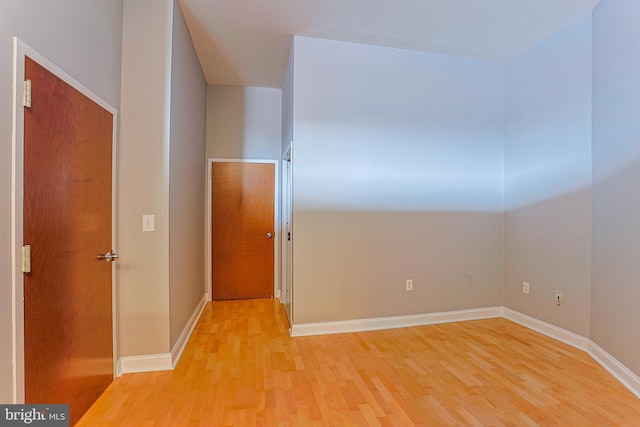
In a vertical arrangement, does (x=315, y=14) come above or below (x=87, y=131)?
above

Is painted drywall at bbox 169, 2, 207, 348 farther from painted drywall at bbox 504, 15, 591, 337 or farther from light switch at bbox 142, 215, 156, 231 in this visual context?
painted drywall at bbox 504, 15, 591, 337

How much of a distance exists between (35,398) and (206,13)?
285cm

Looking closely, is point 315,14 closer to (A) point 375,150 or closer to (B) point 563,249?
(A) point 375,150

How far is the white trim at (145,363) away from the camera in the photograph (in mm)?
2225

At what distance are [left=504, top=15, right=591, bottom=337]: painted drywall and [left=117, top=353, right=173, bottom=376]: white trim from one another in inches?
135

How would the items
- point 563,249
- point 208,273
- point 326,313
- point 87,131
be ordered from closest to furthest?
1. point 87,131
2. point 563,249
3. point 326,313
4. point 208,273

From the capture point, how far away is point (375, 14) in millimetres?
2570

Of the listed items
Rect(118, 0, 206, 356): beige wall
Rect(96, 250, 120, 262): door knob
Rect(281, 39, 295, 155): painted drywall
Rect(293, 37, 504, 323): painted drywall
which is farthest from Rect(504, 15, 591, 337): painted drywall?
Rect(96, 250, 120, 262): door knob

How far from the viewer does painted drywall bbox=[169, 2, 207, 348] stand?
2.40 meters

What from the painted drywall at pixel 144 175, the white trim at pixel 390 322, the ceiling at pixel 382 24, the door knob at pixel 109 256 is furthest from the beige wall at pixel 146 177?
the white trim at pixel 390 322

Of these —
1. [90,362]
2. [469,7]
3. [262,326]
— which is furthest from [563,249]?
[90,362]

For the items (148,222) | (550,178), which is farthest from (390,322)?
(148,222)

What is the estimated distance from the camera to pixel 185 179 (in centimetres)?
287

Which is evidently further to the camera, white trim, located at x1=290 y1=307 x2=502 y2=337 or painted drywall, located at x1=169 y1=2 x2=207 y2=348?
white trim, located at x1=290 y1=307 x2=502 y2=337
